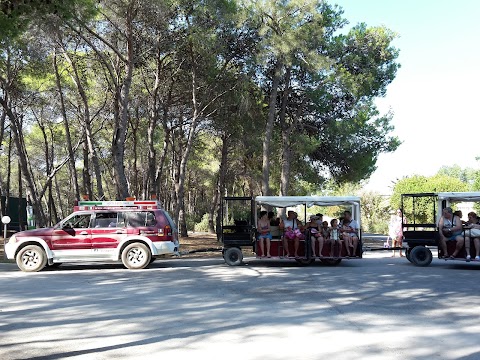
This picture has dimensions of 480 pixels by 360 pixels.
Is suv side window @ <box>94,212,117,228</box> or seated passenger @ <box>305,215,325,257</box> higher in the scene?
suv side window @ <box>94,212,117,228</box>

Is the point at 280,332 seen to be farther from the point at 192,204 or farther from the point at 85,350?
the point at 192,204

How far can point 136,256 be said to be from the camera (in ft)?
47.9

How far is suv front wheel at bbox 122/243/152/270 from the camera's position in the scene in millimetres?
14531

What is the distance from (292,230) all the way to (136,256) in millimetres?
4443

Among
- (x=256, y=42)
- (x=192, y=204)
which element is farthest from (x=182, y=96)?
(x=192, y=204)

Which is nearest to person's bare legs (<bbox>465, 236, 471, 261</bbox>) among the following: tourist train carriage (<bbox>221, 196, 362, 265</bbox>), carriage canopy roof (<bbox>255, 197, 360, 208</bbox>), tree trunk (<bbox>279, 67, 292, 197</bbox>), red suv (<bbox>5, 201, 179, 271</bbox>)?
tourist train carriage (<bbox>221, 196, 362, 265</bbox>)

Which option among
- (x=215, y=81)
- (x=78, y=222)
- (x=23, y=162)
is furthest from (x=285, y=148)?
(x=78, y=222)

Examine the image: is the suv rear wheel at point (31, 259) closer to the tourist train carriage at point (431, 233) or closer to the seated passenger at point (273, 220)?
the seated passenger at point (273, 220)

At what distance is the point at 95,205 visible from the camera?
14719 mm

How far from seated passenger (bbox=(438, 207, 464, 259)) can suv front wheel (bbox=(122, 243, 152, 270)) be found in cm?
790

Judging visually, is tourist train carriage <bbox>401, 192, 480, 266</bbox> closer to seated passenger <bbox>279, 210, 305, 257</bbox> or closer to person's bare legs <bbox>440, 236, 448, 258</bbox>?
person's bare legs <bbox>440, 236, 448, 258</bbox>

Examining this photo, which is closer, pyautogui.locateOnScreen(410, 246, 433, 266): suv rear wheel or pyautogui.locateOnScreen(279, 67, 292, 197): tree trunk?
pyautogui.locateOnScreen(410, 246, 433, 266): suv rear wheel

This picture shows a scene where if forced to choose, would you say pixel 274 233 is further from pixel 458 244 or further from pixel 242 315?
pixel 242 315

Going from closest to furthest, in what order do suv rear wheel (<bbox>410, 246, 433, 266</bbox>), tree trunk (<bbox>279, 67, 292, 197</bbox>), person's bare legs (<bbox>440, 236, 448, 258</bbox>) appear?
person's bare legs (<bbox>440, 236, 448, 258</bbox>), suv rear wheel (<bbox>410, 246, 433, 266</bbox>), tree trunk (<bbox>279, 67, 292, 197</bbox>)
